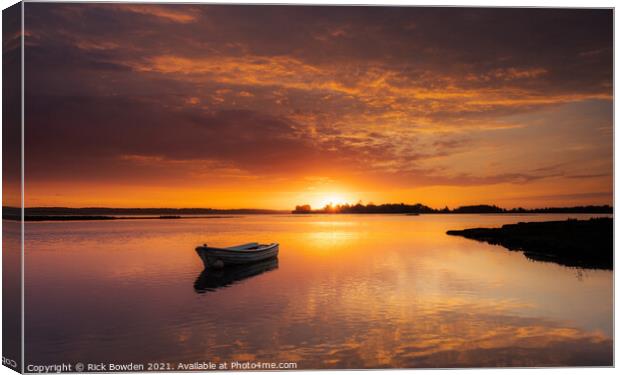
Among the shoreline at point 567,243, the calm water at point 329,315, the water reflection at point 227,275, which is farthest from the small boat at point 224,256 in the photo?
the shoreline at point 567,243

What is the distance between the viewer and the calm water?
10.3 metres

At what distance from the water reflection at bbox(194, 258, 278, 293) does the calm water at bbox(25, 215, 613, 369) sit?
0.08 meters

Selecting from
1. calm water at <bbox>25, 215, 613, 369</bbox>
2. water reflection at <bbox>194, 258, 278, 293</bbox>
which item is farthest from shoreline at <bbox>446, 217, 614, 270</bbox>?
water reflection at <bbox>194, 258, 278, 293</bbox>

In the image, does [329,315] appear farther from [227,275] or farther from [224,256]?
[224,256]

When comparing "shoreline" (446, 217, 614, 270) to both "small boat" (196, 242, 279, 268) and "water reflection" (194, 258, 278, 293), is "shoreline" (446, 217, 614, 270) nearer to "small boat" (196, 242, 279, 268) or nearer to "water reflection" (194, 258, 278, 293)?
"water reflection" (194, 258, 278, 293)

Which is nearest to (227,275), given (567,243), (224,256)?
(224,256)

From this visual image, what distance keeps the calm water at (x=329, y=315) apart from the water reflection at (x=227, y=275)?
0.26 feet

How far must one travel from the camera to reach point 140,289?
17.8m

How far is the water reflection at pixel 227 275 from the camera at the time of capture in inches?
734

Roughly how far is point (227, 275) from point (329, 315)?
28.5 ft

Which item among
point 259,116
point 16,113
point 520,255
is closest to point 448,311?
point 259,116

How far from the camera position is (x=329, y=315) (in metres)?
13.3

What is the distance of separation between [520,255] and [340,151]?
12.7m

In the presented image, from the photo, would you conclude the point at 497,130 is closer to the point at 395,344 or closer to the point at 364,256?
the point at 395,344
